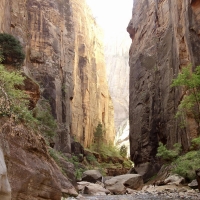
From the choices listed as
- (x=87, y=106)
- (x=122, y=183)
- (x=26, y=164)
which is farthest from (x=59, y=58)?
(x=26, y=164)

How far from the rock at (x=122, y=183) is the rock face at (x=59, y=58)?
35.4 feet

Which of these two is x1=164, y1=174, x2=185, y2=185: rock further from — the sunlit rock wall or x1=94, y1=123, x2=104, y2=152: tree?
x1=94, y1=123, x2=104, y2=152: tree

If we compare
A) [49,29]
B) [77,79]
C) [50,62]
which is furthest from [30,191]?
[77,79]

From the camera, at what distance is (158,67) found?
32156 mm

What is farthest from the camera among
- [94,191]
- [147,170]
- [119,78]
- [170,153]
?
[119,78]

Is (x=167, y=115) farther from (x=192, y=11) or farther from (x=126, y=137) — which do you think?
(x=126, y=137)

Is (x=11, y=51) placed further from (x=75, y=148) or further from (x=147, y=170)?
(x=75, y=148)

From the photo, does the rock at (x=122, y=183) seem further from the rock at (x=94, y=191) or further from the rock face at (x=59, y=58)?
the rock face at (x=59, y=58)

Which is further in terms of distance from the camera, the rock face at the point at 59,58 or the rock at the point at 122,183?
the rock face at the point at 59,58

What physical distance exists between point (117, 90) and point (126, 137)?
27714mm

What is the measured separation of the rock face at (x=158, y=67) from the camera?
2248cm

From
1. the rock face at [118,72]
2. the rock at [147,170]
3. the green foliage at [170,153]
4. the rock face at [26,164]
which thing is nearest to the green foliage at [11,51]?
the green foliage at [170,153]

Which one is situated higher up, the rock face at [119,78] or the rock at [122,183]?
the rock face at [119,78]

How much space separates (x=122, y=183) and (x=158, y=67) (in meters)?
16.7
